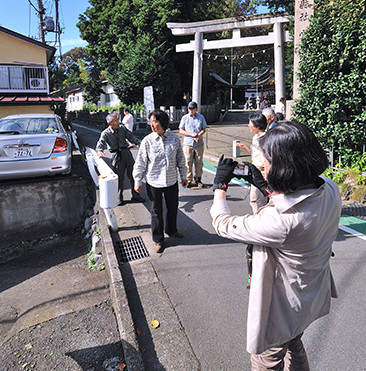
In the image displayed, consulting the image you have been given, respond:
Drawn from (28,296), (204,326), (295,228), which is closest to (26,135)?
(28,296)

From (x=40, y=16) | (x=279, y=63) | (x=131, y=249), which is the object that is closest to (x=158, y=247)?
(x=131, y=249)

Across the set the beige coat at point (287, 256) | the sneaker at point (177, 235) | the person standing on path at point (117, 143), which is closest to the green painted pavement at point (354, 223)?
the sneaker at point (177, 235)

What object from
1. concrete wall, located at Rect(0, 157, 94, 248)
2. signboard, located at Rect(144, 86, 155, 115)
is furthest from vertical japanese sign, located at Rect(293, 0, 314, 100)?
signboard, located at Rect(144, 86, 155, 115)

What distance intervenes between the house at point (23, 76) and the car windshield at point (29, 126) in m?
10.1

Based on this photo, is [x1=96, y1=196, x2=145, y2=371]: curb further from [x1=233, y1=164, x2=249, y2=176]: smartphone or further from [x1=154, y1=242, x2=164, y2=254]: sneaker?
[x1=233, y1=164, x2=249, y2=176]: smartphone

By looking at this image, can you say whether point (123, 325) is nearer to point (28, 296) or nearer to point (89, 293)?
point (89, 293)

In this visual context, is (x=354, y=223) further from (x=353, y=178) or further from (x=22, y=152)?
(x=22, y=152)

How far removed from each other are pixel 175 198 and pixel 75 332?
7.06 ft

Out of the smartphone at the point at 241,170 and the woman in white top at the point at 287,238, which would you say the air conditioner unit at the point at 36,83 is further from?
the woman in white top at the point at 287,238

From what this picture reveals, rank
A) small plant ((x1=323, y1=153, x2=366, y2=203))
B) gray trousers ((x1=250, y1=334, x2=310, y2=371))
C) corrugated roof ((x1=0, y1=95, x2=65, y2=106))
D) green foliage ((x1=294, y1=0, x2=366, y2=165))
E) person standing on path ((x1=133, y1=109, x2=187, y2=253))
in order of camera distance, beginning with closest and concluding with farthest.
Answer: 1. gray trousers ((x1=250, y1=334, x2=310, y2=371))
2. person standing on path ((x1=133, y1=109, x2=187, y2=253))
3. small plant ((x1=323, y1=153, x2=366, y2=203))
4. green foliage ((x1=294, y1=0, x2=366, y2=165))
5. corrugated roof ((x1=0, y1=95, x2=65, y2=106))

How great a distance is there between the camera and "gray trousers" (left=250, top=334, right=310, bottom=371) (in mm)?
→ 1773

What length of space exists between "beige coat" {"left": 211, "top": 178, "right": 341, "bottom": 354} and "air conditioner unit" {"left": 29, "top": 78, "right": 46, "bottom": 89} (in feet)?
63.9

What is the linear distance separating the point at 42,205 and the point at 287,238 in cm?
682

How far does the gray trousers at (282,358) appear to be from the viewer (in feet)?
5.82
